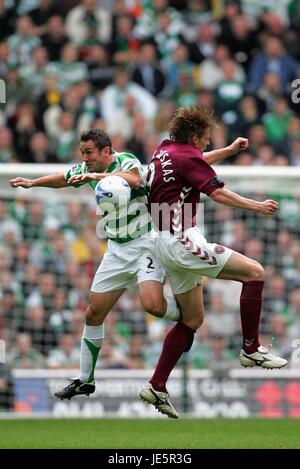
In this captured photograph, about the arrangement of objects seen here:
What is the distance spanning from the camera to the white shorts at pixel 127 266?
10633 mm

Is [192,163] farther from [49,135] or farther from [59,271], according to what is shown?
[49,135]

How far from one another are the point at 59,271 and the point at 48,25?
17.0 ft

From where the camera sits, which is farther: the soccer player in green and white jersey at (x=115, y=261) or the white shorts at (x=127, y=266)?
the white shorts at (x=127, y=266)

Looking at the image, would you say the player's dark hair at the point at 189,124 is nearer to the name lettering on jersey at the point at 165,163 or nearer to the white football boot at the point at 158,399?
the name lettering on jersey at the point at 165,163

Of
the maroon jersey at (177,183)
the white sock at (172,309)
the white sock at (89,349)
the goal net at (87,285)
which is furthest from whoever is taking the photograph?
the goal net at (87,285)

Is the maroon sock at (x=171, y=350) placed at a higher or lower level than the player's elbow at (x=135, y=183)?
lower

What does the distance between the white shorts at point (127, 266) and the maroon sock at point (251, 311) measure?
75 centimetres

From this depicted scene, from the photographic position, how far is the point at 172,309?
10.6 metres

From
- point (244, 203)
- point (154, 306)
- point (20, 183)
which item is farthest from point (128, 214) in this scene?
point (244, 203)

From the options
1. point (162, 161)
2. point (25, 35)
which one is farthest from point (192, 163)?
point (25, 35)

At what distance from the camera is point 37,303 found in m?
15.6
